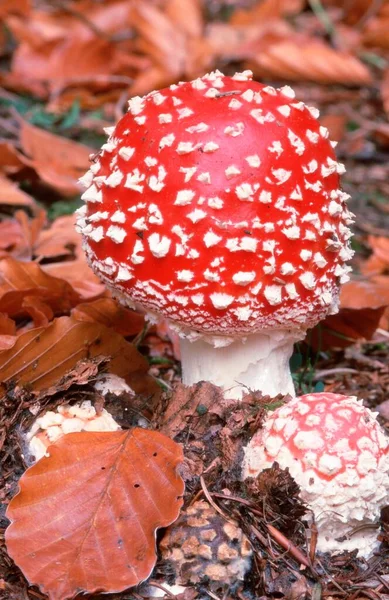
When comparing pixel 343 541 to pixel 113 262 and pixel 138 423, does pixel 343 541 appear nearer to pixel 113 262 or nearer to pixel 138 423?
pixel 138 423

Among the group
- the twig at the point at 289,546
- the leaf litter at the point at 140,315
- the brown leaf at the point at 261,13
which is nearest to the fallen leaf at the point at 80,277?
the leaf litter at the point at 140,315

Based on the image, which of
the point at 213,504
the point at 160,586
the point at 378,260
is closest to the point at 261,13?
the point at 378,260

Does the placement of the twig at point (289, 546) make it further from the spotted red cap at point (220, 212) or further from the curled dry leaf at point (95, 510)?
the spotted red cap at point (220, 212)

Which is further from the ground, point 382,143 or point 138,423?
point 138,423

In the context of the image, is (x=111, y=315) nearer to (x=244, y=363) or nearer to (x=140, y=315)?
(x=140, y=315)

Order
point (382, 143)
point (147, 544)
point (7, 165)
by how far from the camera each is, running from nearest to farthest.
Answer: point (147, 544), point (7, 165), point (382, 143)

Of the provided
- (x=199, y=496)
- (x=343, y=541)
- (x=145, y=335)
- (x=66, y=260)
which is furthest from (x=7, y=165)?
(x=343, y=541)

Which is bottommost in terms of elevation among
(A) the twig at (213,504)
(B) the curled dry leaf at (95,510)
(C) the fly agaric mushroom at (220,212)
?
(A) the twig at (213,504)
